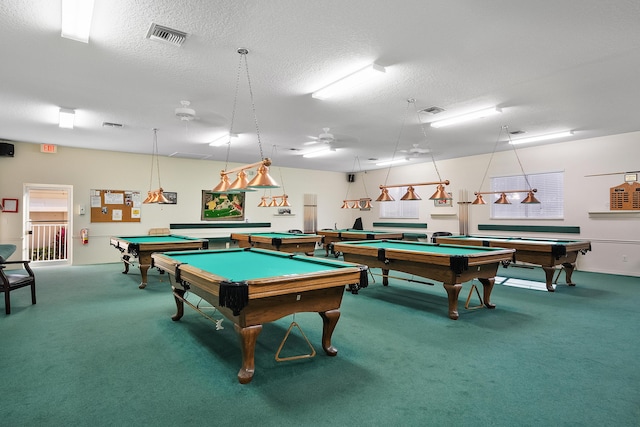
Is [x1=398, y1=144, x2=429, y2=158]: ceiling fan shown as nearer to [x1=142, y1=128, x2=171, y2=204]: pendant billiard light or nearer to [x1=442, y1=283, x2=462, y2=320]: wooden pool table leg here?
[x1=442, y1=283, x2=462, y2=320]: wooden pool table leg

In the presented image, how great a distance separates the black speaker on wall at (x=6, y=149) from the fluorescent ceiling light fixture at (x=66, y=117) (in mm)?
2528

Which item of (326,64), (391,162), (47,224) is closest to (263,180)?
(326,64)

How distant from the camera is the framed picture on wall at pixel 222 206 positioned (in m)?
9.91

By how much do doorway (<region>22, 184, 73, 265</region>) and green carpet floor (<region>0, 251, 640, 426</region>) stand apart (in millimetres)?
4321

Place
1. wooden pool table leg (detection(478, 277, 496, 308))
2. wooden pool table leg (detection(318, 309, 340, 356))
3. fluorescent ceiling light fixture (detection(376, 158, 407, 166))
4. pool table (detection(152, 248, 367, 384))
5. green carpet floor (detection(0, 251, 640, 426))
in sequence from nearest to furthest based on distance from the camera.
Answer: green carpet floor (detection(0, 251, 640, 426)) < pool table (detection(152, 248, 367, 384)) < wooden pool table leg (detection(318, 309, 340, 356)) < wooden pool table leg (detection(478, 277, 496, 308)) < fluorescent ceiling light fixture (detection(376, 158, 407, 166))

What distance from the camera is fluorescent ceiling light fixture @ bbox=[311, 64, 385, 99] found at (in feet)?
11.9

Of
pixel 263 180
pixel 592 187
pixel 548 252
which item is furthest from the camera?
pixel 592 187

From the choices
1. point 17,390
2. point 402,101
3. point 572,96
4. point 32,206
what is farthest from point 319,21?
point 32,206

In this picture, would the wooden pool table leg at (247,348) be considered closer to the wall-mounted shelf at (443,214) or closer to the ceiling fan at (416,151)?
the ceiling fan at (416,151)

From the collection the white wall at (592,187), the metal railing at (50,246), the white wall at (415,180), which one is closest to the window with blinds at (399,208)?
the white wall at (415,180)

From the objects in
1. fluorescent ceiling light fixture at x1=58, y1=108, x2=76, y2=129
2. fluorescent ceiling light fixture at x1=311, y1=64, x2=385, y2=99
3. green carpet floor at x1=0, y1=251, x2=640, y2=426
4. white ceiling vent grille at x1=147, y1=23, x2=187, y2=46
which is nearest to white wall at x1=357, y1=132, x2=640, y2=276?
green carpet floor at x1=0, y1=251, x2=640, y2=426

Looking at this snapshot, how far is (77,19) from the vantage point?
9.14 feet

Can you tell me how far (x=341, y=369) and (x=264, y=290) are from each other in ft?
3.11

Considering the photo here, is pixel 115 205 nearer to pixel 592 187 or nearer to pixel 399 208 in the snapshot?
pixel 399 208
